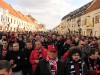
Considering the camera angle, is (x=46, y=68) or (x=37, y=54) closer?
(x=46, y=68)

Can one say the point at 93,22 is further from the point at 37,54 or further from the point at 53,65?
the point at 53,65

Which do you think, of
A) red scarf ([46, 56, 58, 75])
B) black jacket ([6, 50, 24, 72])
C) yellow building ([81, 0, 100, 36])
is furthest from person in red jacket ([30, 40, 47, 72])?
yellow building ([81, 0, 100, 36])

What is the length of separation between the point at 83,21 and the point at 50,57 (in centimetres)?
6505

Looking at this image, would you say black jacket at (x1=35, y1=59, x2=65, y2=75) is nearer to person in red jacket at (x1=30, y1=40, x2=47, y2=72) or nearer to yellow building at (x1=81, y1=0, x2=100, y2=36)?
person in red jacket at (x1=30, y1=40, x2=47, y2=72)

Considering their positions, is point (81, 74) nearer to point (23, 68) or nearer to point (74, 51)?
point (74, 51)

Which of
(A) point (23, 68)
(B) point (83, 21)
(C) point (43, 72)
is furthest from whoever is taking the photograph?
(B) point (83, 21)

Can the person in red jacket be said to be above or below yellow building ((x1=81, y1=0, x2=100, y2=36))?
below

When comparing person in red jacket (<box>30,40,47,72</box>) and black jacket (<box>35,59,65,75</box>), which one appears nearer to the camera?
black jacket (<box>35,59,65,75</box>)

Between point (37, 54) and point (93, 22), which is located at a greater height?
point (93, 22)

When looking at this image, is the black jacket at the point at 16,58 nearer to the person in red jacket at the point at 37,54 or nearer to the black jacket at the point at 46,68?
the person in red jacket at the point at 37,54

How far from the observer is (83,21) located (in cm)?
7100

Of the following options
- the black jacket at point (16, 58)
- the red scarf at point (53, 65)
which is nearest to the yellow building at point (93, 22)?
the black jacket at point (16, 58)

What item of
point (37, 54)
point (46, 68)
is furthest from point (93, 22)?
point (46, 68)

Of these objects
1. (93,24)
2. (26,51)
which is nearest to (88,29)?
(93,24)
